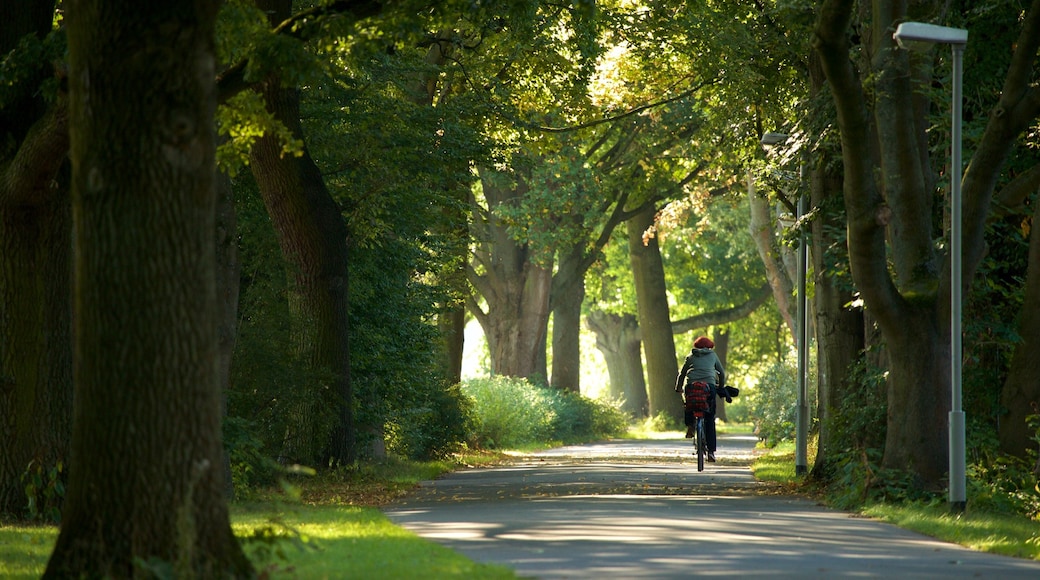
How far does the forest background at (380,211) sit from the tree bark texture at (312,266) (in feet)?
0.17

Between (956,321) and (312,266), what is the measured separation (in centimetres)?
947

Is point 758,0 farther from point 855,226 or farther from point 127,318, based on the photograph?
point 127,318

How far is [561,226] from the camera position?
4362cm

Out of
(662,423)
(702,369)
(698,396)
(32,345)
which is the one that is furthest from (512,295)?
(32,345)

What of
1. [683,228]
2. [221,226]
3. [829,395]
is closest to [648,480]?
[829,395]

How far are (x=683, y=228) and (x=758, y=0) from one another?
31.3 m

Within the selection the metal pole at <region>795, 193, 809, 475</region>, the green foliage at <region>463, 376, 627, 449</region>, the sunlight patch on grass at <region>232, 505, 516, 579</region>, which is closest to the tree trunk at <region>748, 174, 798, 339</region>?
the green foliage at <region>463, 376, 627, 449</region>

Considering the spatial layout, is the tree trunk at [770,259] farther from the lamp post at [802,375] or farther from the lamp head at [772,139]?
the lamp head at [772,139]

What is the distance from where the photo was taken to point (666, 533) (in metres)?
12.5

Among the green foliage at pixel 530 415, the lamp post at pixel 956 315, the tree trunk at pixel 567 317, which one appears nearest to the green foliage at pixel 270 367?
the lamp post at pixel 956 315

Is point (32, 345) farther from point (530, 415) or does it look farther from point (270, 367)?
point (530, 415)

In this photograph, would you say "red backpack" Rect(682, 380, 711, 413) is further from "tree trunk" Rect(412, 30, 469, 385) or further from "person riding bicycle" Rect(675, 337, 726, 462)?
"tree trunk" Rect(412, 30, 469, 385)

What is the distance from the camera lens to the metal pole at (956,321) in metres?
15.0

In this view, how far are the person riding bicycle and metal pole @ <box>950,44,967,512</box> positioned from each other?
26.3 ft
